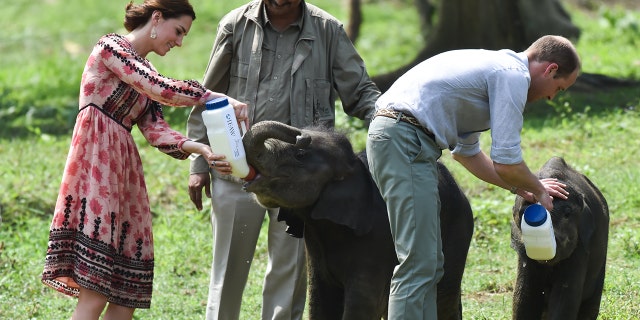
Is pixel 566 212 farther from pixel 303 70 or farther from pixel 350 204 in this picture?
pixel 303 70

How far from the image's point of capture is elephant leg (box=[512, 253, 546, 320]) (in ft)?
20.6

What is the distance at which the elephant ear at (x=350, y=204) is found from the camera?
5.51m

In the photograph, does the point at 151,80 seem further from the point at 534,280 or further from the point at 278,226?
the point at 534,280

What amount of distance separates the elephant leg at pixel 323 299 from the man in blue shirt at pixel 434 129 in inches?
26.8

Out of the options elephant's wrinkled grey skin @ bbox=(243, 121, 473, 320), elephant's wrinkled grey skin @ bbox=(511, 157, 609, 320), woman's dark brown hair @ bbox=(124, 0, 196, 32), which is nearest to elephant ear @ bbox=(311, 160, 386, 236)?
elephant's wrinkled grey skin @ bbox=(243, 121, 473, 320)

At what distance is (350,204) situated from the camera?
555cm

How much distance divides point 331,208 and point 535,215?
42.0 inches

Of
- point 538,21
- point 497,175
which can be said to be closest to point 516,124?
point 497,175

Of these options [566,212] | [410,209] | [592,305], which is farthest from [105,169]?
[592,305]

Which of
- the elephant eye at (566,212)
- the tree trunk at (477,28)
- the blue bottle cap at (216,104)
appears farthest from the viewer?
the tree trunk at (477,28)

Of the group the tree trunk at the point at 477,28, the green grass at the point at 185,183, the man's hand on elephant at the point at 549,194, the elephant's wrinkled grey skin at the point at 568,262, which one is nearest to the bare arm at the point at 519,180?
the man's hand on elephant at the point at 549,194

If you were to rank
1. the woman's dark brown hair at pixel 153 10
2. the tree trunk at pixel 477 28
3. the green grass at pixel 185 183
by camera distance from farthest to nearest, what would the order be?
the tree trunk at pixel 477 28 → the green grass at pixel 185 183 → the woman's dark brown hair at pixel 153 10

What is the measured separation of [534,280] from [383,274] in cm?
Result: 117

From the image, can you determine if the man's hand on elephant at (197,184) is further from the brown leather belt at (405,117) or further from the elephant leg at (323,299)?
the brown leather belt at (405,117)
